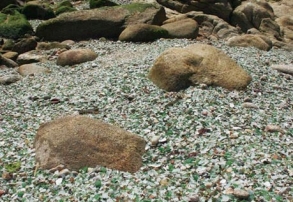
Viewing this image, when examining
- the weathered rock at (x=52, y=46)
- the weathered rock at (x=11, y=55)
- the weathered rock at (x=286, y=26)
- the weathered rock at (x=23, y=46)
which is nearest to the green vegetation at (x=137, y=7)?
the weathered rock at (x=52, y=46)

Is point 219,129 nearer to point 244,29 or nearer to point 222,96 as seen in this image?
point 222,96

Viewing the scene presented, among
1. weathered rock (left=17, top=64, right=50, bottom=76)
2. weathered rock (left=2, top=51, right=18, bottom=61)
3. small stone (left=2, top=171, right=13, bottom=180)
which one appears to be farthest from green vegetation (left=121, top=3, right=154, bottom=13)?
small stone (left=2, top=171, right=13, bottom=180)

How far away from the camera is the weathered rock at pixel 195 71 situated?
39.6ft

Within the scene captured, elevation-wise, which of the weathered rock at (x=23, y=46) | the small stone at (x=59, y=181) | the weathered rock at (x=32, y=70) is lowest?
the weathered rock at (x=23, y=46)

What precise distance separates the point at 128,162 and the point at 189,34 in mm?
13943

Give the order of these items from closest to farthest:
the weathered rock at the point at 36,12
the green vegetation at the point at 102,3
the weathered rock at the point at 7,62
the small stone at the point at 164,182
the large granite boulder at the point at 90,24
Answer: the small stone at the point at 164,182
the weathered rock at the point at 7,62
the large granite boulder at the point at 90,24
the green vegetation at the point at 102,3
the weathered rock at the point at 36,12

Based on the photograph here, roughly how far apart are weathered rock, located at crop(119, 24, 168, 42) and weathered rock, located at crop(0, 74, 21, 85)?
6518mm

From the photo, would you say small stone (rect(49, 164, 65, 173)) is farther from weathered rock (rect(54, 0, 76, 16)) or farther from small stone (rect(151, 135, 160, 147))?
weathered rock (rect(54, 0, 76, 16))

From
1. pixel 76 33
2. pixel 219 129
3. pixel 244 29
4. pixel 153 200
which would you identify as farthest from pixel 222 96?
pixel 244 29

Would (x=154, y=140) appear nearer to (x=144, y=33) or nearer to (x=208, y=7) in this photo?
(x=144, y=33)

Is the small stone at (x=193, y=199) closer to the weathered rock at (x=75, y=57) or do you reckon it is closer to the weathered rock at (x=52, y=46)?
the weathered rock at (x=75, y=57)

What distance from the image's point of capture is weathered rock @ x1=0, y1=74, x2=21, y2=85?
1571 centimetres

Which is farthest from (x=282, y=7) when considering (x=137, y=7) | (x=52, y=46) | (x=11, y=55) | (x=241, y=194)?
(x=241, y=194)

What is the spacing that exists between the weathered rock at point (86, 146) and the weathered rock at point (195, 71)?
364 cm
